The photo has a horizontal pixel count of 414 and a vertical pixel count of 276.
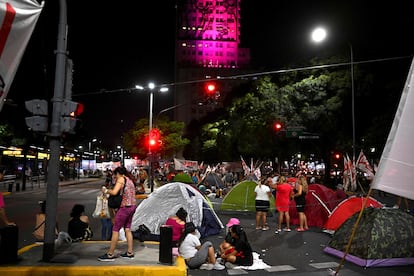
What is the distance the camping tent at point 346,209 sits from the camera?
1037 cm

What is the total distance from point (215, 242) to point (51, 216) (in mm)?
4748

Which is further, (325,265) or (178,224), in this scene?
(178,224)

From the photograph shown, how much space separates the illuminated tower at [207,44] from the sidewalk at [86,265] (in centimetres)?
10447

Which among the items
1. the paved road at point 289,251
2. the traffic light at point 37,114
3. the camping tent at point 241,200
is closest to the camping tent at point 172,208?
the paved road at point 289,251

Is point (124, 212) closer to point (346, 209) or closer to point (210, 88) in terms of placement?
point (346, 209)

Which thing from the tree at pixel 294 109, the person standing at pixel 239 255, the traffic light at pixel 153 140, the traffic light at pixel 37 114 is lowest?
the person standing at pixel 239 255

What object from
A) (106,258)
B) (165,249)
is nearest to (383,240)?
(165,249)

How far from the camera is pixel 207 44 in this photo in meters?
122

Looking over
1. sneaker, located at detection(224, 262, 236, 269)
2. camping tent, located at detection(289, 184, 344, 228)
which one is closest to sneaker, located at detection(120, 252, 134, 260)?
sneaker, located at detection(224, 262, 236, 269)

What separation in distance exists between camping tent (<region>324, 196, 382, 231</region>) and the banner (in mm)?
9362

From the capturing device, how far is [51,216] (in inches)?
267

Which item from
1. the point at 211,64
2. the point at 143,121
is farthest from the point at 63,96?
the point at 211,64

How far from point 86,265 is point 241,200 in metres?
10.2

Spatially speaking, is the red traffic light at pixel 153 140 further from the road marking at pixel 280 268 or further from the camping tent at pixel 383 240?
the camping tent at pixel 383 240
